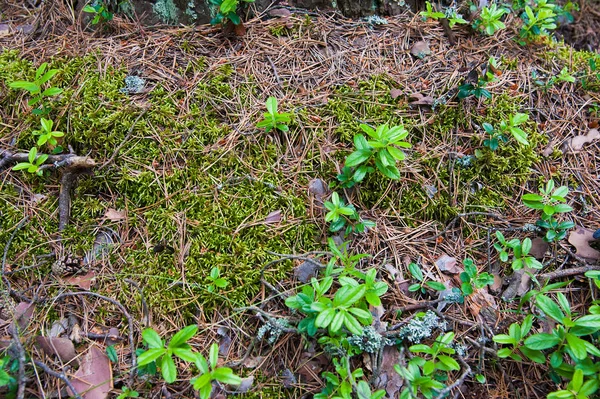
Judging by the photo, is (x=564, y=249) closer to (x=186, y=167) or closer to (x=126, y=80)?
(x=186, y=167)

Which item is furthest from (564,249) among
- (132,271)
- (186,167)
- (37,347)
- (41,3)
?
(41,3)

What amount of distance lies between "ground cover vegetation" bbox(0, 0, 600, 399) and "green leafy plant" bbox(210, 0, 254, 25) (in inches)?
0.7

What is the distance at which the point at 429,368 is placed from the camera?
6.28 ft

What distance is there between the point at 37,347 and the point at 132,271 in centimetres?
55

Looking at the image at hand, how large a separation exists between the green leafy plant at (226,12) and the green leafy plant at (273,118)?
0.68 metres

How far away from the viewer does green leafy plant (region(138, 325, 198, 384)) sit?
178 cm

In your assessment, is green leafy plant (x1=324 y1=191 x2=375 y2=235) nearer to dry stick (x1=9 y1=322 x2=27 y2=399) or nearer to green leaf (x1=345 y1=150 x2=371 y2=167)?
green leaf (x1=345 y1=150 x2=371 y2=167)

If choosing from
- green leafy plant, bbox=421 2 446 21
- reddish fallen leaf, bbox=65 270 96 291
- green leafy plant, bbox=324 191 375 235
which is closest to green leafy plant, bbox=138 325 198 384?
reddish fallen leaf, bbox=65 270 96 291

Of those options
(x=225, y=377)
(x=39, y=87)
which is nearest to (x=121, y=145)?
(x=39, y=87)

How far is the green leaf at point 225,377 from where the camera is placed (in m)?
1.78

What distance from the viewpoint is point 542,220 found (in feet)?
A: 7.74

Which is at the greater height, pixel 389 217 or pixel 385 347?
pixel 389 217

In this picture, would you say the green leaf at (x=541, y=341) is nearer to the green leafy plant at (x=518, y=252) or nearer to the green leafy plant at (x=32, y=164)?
the green leafy plant at (x=518, y=252)

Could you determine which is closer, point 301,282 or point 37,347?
point 37,347
